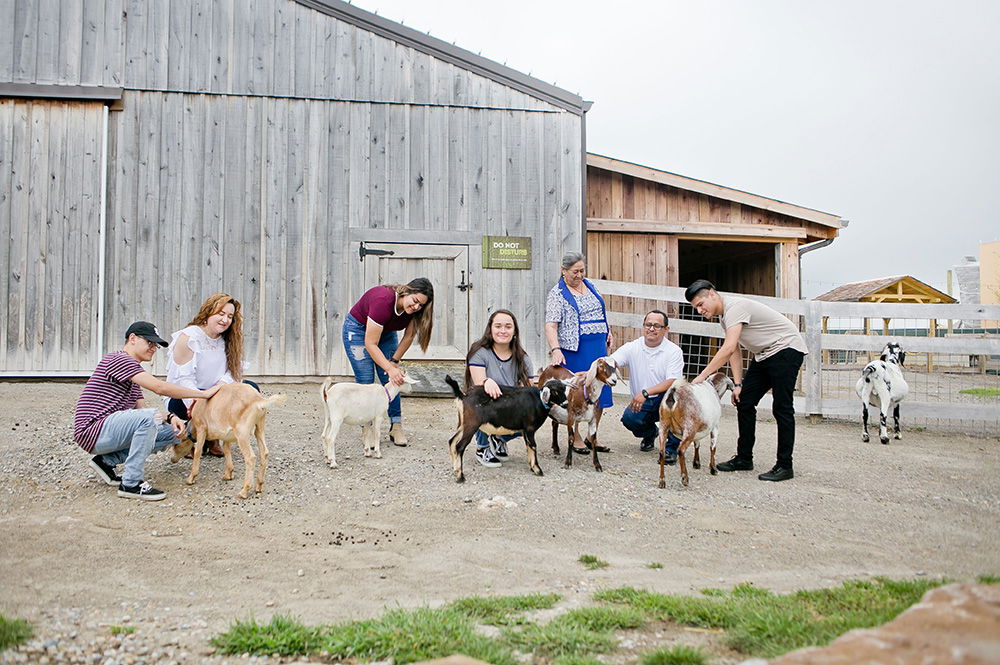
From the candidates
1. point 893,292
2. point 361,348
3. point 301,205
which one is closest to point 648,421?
point 361,348

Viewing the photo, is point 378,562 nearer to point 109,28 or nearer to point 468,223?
point 468,223

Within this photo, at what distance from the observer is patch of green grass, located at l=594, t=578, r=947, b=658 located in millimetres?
2535

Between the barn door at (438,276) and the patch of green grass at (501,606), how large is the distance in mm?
6467

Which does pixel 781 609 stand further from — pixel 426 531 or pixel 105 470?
pixel 105 470

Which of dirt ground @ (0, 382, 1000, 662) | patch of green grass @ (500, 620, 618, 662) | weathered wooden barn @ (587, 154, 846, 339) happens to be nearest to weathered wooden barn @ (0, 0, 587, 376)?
weathered wooden barn @ (587, 154, 846, 339)

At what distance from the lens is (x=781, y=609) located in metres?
2.81

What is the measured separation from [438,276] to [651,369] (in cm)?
421

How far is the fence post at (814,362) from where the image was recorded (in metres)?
8.35

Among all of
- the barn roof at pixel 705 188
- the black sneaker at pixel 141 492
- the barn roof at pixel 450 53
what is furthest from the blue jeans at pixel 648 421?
the barn roof at pixel 705 188

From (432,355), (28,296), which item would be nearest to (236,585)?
(432,355)

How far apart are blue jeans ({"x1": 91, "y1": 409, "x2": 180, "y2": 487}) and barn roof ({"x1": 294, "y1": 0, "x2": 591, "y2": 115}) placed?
6781mm

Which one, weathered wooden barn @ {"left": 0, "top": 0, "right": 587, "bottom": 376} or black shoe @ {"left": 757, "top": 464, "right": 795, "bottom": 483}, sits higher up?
weathered wooden barn @ {"left": 0, "top": 0, "right": 587, "bottom": 376}

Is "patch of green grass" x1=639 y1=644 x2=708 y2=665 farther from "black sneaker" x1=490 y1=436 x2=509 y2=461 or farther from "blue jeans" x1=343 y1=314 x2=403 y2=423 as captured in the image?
"blue jeans" x1=343 y1=314 x2=403 y2=423

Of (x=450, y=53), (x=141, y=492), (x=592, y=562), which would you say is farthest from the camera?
(x=450, y=53)
